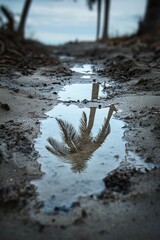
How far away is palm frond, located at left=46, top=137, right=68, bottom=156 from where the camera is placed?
2918mm

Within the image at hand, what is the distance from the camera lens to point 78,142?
10.3 feet

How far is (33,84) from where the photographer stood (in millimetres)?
5598

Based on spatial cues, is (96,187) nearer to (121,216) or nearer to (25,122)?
(121,216)

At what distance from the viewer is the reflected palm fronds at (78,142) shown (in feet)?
9.16

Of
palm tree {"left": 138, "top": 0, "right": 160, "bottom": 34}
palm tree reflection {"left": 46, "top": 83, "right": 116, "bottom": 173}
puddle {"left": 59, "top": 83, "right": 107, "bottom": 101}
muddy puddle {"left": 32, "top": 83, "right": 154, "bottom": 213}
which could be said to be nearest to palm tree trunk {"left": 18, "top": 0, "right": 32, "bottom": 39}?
palm tree {"left": 138, "top": 0, "right": 160, "bottom": 34}

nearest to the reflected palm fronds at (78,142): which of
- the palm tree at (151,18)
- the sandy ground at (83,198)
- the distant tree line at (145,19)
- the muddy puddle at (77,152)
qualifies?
the muddy puddle at (77,152)

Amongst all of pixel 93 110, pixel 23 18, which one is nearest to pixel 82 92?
pixel 93 110

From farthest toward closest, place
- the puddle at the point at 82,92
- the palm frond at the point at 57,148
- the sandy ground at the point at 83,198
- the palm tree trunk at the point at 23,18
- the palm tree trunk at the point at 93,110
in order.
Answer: the palm tree trunk at the point at 23,18
the puddle at the point at 82,92
the palm tree trunk at the point at 93,110
the palm frond at the point at 57,148
the sandy ground at the point at 83,198

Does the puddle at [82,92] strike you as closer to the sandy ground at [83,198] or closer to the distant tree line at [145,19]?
the sandy ground at [83,198]

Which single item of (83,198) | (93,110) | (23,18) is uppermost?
(23,18)

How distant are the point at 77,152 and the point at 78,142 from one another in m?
0.21

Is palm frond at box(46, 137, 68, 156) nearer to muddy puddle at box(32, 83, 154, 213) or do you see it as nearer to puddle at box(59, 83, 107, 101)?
muddy puddle at box(32, 83, 154, 213)

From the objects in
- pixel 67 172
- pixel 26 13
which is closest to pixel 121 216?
pixel 67 172

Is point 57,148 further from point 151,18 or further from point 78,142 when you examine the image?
point 151,18
